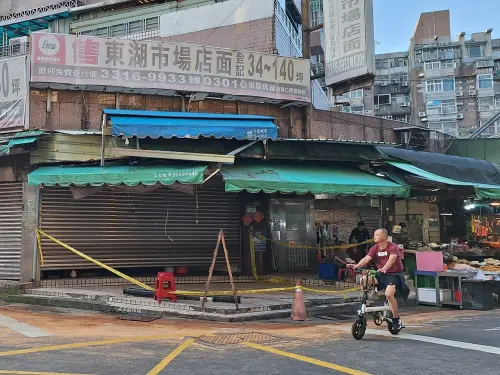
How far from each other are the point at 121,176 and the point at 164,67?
3578 millimetres

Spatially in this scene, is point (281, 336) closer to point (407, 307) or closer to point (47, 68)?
point (407, 307)

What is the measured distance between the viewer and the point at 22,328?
8430 millimetres

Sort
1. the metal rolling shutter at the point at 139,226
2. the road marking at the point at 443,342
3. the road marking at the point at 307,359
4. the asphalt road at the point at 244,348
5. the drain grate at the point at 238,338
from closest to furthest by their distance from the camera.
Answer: the road marking at the point at 307,359
the asphalt road at the point at 244,348
the road marking at the point at 443,342
the drain grate at the point at 238,338
the metal rolling shutter at the point at 139,226

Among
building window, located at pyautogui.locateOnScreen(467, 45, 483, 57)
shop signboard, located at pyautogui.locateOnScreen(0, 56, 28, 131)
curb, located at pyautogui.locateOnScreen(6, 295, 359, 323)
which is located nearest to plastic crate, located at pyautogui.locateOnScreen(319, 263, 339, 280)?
curb, located at pyautogui.locateOnScreen(6, 295, 359, 323)

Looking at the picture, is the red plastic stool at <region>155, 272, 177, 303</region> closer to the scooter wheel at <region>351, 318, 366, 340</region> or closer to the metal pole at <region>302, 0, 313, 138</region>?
the scooter wheel at <region>351, 318, 366, 340</region>

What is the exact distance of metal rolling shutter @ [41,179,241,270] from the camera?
41.2ft

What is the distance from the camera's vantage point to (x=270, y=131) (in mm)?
12273

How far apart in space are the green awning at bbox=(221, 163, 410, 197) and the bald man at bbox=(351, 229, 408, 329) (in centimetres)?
346

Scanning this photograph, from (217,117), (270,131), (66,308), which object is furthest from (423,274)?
(66,308)

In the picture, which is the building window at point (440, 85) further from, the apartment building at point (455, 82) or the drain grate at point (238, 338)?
the drain grate at point (238, 338)

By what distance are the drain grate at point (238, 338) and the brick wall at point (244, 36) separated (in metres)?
11.3

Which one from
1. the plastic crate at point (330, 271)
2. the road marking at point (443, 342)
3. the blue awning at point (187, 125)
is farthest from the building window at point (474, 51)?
A: the road marking at point (443, 342)

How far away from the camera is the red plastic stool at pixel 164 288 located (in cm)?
1029

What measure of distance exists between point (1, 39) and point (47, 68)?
1514cm
